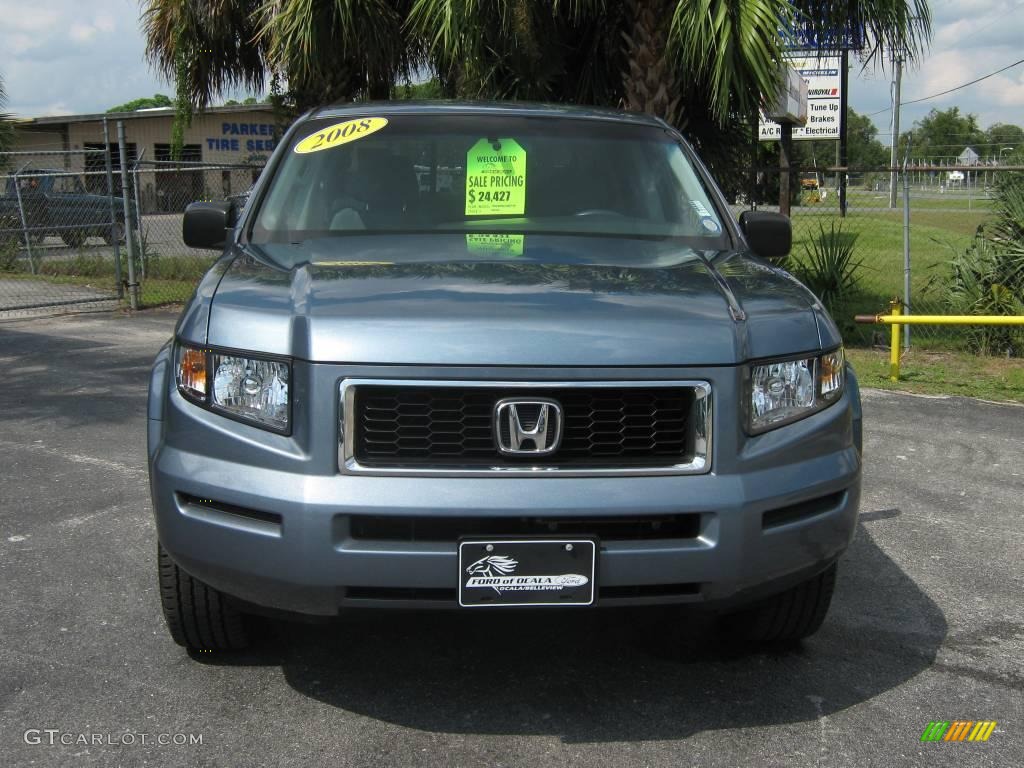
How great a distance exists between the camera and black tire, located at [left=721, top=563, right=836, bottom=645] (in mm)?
3469

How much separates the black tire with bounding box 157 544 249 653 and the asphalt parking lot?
106 millimetres

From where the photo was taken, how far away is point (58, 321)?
12305 mm

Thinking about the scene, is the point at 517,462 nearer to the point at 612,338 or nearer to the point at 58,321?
the point at 612,338

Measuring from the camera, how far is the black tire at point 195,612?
3330 mm

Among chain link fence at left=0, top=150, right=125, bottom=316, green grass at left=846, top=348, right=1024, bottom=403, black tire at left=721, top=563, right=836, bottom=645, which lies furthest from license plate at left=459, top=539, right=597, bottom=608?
chain link fence at left=0, top=150, right=125, bottom=316

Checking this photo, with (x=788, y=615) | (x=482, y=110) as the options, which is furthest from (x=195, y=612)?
(x=482, y=110)

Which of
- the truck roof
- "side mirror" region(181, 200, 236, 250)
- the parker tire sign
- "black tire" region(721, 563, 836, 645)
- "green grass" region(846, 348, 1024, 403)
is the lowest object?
"green grass" region(846, 348, 1024, 403)

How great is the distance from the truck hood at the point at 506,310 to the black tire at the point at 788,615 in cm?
79

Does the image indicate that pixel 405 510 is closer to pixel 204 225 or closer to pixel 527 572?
pixel 527 572

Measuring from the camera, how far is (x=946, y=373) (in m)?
9.54

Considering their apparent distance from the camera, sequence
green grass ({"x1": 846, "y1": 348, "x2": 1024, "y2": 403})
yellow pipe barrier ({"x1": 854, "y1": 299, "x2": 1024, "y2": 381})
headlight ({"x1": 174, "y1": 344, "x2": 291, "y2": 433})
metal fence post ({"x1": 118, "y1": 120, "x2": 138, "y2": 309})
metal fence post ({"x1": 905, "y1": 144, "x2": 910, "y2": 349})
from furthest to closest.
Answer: metal fence post ({"x1": 118, "y1": 120, "x2": 138, "y2": 309})
metal fence post ({"x1": 905, "y1": 144, "x2": 910, "y2": 349})
green grass ({"x1": 846, "y1": 348, "x2": 1024, "y2": 403})
yellow pipe barrier ({"x1": 854, "y1": 299, "x2": 1024, "y2": 381})
headlight ({"x1": 174, "y1": 344, "x2": 291, "y2": 433})

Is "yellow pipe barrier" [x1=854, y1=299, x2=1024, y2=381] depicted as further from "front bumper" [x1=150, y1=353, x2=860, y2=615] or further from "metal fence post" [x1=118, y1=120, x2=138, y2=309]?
"metal fence post" [x1=118, y1=120, x2=138, y2=309]

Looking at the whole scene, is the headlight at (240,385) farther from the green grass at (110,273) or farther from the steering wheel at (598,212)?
the green grass at (110,273)

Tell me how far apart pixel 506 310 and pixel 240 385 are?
73 cm
